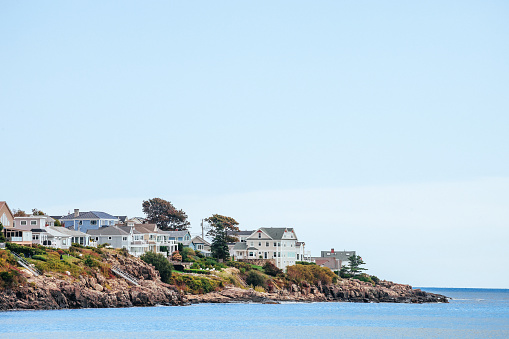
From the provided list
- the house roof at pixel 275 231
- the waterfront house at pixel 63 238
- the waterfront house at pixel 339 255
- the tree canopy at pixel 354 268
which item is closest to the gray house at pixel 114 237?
the waterfront house at pixel 63 238

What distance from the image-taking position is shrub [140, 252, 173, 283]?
363 ft

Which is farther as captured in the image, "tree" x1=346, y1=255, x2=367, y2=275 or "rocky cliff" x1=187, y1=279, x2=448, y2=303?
"tree" x1=346, y1=255, x2=367, y2=275

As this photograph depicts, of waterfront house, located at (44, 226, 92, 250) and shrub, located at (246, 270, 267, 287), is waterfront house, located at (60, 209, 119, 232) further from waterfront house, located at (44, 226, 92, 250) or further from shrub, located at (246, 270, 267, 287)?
shrub, located at (246, 270, 267, 287)

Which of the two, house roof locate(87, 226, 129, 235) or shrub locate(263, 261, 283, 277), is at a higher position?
house roof locate(87, 226, 129, 235)

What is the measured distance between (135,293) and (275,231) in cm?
5129

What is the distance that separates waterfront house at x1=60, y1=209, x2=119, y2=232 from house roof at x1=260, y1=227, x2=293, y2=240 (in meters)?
30.0

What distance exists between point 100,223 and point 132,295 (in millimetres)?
40498

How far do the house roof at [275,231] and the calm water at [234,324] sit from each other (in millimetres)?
39924

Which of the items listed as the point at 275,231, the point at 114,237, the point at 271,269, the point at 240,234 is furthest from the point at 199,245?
the point at 114,237

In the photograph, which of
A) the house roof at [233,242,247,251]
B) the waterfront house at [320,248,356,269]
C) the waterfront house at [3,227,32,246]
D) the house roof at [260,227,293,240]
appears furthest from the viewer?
the waterfront house at [320,248,356,269]

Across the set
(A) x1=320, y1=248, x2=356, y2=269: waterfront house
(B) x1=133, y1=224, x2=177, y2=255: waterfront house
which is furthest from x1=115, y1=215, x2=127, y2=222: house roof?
(A) x1=320, y1=248, x2=356, y2=269: waterfront house

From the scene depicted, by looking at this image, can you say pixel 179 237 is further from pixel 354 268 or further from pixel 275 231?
pixel 354 268

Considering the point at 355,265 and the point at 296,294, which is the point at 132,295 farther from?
the point at 355,265

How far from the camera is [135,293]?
99188 mm
